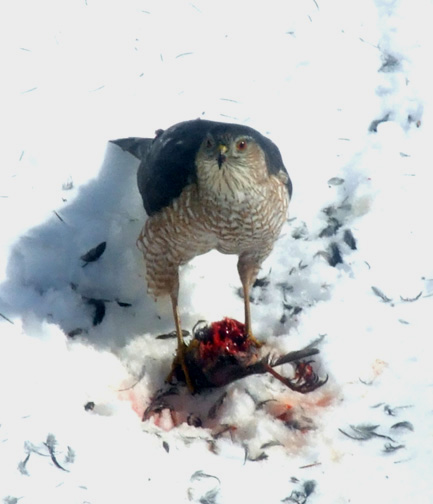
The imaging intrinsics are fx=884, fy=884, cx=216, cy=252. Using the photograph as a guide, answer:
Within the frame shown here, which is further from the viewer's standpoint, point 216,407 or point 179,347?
point 179,347

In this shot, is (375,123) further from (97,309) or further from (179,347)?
(97,309)

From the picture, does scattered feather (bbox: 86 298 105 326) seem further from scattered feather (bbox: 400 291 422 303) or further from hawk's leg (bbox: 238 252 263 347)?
scattered feather (bbox: 400 291 422 303)

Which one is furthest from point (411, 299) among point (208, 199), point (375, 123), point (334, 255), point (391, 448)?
point (375, 123)

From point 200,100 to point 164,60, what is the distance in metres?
0.44

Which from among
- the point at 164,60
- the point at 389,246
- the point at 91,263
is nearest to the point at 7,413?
the point at 91,263

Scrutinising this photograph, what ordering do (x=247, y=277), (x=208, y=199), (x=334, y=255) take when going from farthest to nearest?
(x=334, y=255) < (x=247, y=277) < (x=208, y=199)

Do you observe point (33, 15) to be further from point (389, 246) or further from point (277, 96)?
point (389, 246)

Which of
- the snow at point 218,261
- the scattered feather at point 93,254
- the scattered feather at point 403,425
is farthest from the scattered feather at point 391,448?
the scattered feather at point 93,254

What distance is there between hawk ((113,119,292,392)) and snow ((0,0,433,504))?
367 mm

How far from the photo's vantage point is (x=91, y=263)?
5145 mm

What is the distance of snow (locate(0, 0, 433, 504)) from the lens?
4.04 meters

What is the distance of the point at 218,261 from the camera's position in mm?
5492

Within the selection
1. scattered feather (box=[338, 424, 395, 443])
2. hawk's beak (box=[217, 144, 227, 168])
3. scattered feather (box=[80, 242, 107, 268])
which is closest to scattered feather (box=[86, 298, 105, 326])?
scattered feather (box=[80, 242, 107, 268])

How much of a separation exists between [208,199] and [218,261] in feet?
3.65
